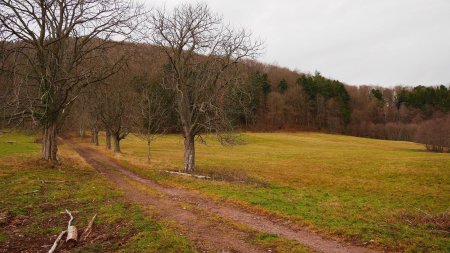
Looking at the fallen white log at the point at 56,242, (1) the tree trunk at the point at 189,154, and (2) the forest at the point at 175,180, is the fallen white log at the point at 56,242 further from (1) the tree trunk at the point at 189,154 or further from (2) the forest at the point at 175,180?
(1) the tree trunk at the point at 189,154

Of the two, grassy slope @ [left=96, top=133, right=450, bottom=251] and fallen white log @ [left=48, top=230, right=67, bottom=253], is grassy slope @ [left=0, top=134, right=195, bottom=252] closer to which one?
fallen white log @ [left=48, top=230, right=67, bottom=253]

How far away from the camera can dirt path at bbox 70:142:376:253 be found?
9750 mm

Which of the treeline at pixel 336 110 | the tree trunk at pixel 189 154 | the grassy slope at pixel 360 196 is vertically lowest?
the grassy slope at pixel 360 196

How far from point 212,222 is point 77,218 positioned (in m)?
4.79

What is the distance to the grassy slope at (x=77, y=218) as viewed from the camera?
9.83 metres

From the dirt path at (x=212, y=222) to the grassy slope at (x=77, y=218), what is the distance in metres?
0.69

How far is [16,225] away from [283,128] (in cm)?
9942

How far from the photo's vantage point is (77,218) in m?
12.4

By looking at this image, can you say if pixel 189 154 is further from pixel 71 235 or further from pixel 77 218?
pixel 71 235

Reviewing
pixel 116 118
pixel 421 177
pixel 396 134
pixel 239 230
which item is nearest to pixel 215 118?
pixel 239 230

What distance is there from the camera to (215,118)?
965 inches

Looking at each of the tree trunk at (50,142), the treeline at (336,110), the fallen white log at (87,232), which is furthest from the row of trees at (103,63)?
the treeline at (336,110)

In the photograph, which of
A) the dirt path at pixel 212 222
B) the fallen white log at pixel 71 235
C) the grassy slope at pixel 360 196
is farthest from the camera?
the grassy slope at pixel 360 196

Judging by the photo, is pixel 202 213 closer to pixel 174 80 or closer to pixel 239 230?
pixel 239 230
